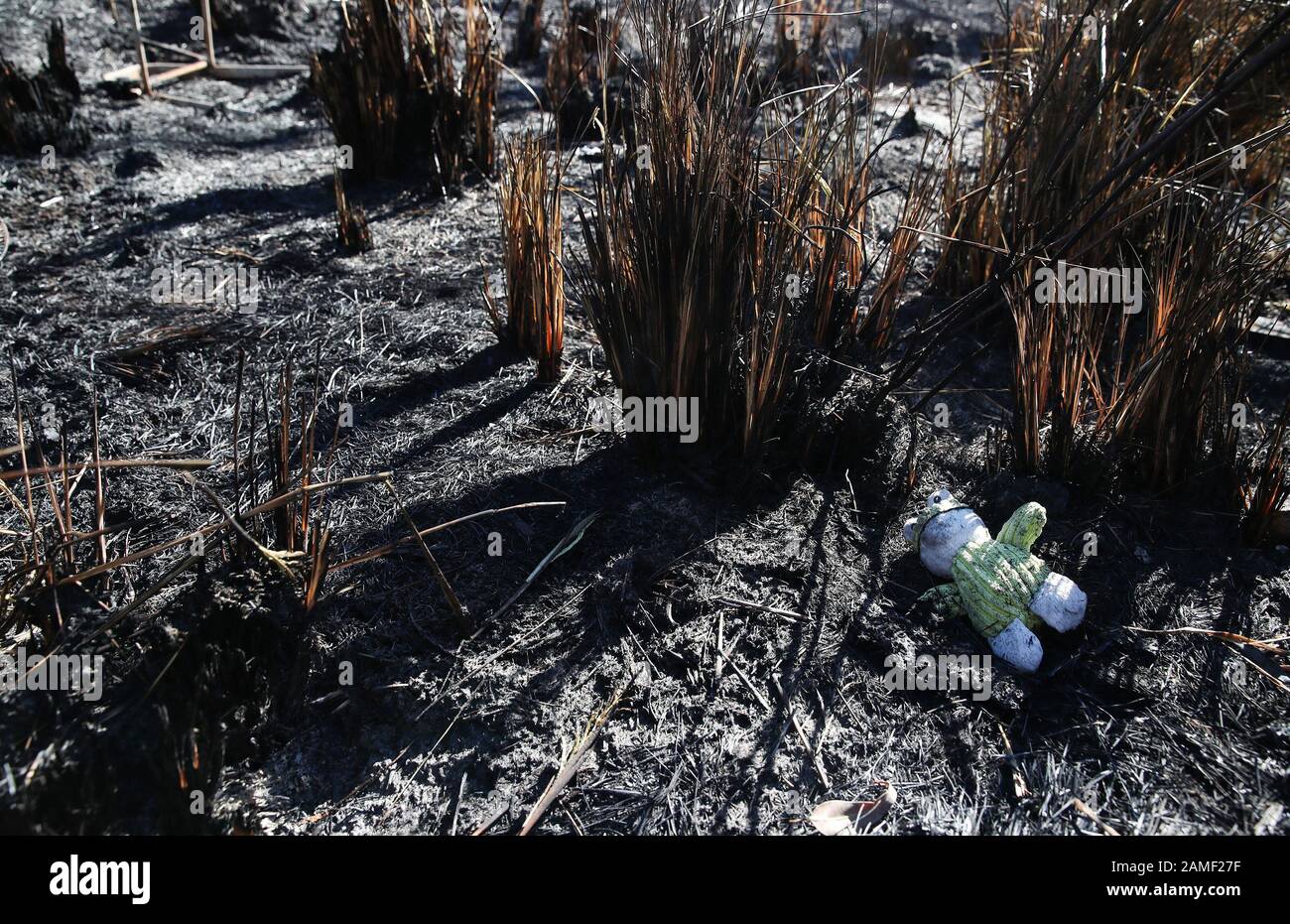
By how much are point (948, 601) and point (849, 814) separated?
610mm

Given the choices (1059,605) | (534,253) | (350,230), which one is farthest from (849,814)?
(350,230)

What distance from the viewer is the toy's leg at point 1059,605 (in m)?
2.20

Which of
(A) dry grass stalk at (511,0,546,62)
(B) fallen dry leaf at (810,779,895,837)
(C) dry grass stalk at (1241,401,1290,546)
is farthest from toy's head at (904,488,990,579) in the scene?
(A) dry grass stalk at (511,0,546,62)

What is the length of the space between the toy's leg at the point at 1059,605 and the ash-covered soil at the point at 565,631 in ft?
0.30

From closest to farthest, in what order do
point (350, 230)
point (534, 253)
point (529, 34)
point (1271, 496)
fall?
1. point (1271, 496)
2. point (534, 253)
3. point (350, 230)
4. point (529, 34)

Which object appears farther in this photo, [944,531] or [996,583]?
[944,531]

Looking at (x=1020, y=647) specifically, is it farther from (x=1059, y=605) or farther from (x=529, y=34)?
(x=529, y=34)

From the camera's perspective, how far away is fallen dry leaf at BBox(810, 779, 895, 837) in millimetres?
1933

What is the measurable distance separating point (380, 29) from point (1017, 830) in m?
3.86

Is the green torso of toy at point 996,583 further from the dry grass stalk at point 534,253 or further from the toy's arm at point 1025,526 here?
the dry grass stalk at point 534,253

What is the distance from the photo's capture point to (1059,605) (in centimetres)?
220

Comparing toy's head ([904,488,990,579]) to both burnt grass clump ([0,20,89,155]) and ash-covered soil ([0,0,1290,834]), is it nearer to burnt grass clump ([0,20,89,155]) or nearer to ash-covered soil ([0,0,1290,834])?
ash-covered soil ([0,0,1290,834])

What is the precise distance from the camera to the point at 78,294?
3400mm

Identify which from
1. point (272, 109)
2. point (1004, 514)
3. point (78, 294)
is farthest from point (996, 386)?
point (272, 109)
